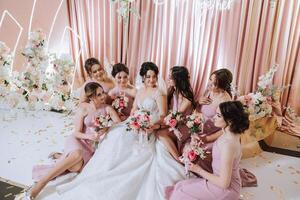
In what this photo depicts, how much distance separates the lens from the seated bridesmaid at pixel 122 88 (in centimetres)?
344

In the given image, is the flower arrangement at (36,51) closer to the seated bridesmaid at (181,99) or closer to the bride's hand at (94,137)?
the bride's hand at (94,137)

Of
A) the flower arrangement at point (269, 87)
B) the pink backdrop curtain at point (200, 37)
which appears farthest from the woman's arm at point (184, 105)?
the pink backdrop curtain at point (200, 37)

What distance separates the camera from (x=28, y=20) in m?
5.39

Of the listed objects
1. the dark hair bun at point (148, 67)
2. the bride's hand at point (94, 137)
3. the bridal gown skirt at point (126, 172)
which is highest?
the dark hair bun at point (148, 67)

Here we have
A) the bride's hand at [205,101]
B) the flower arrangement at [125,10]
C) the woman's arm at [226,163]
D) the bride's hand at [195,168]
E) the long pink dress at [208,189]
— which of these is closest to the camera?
the woman's arm at [226,163]

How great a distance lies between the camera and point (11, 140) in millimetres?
3949

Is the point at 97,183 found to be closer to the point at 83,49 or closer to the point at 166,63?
the point at 166,63

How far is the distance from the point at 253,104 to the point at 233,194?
155cm

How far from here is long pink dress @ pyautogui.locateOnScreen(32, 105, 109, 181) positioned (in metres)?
3.01

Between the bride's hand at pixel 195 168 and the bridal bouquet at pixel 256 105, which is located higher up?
the bridal bouquet at pixel 256 105

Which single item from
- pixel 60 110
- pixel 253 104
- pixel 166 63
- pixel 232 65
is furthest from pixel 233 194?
pixel 60 110

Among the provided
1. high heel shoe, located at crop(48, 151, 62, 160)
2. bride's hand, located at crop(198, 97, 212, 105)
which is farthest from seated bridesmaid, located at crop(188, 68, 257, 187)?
high heel shoe, located at crop(48, 151, 62, 160)

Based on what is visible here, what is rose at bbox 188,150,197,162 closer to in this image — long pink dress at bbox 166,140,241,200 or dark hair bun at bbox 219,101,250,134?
long pink dress at bbox 166,140,241,200

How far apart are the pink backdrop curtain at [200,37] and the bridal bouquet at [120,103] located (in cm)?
183
